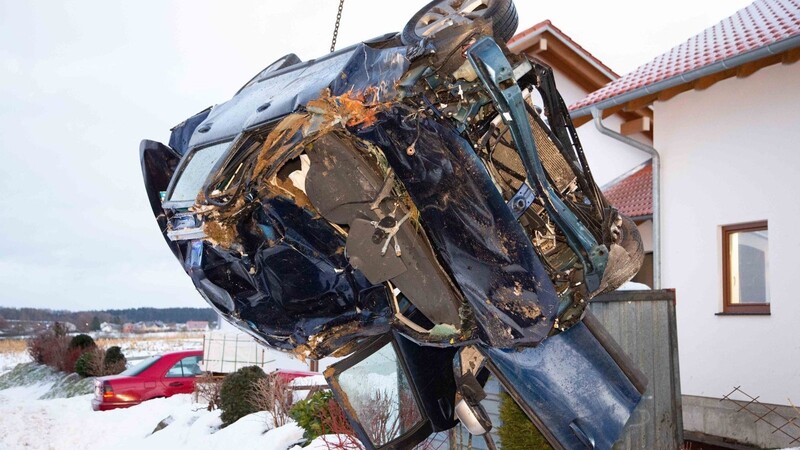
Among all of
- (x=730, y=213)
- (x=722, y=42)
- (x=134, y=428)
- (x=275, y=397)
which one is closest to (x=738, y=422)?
(x=730, y=213)

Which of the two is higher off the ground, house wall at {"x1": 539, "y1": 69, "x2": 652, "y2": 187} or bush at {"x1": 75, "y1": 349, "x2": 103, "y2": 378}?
house wall at {"x1": 539, "y1": 69, "x2": 652, "y2": 187}

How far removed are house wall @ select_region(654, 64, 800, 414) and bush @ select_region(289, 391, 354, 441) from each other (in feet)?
15.0

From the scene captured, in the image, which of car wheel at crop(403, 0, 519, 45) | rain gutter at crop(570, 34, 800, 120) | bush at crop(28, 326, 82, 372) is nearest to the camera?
car wheel at crop(403, 0, 519, 45)

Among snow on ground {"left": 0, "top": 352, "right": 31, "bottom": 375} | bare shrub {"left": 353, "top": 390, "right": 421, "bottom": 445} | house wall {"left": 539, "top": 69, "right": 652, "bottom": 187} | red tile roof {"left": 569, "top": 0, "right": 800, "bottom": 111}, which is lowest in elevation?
snow on ground {"left": 0, "top": 352, "right": 31, "bottom": 375}

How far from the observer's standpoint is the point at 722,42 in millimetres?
9648

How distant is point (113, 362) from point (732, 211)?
57.4 ft

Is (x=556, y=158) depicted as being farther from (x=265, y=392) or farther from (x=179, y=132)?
(x=265, y=392)

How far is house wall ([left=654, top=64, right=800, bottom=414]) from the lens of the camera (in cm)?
852

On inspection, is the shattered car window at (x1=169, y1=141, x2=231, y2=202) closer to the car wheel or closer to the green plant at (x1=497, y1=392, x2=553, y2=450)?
the car wheel

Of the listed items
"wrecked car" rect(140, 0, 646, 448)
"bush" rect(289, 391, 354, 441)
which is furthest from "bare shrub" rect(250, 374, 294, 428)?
"wrecked car" rect(140, 0, 646, 448)

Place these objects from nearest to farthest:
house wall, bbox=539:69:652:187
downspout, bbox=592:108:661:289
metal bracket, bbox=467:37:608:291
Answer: metal bracket, bbox=467:37:608:291, downspout, bbox=592:108:661:289, house wall, bbox=539:69:652:187

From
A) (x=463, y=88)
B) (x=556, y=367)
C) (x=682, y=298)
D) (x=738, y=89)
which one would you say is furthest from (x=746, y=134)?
(x=463, y=88)

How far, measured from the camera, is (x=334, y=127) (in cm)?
307

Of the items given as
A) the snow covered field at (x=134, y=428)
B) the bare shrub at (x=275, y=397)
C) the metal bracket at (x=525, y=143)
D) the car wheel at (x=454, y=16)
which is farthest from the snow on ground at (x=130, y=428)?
the car wheel at (x=454, y=16)
